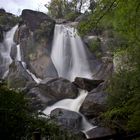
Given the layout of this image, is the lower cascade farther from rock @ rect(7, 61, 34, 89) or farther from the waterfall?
rock @ rect(7, 61, 34, 89)

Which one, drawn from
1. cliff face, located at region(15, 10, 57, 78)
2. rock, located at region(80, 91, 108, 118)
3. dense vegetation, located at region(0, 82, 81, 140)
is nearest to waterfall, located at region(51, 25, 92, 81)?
cliff face, located at region(15, 10, 57, 78)

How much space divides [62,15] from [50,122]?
3926 centimetres

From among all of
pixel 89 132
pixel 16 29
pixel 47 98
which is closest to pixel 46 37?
pixel 16 29

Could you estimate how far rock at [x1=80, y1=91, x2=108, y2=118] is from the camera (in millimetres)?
21781

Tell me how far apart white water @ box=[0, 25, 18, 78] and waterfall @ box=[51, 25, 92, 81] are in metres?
3.65

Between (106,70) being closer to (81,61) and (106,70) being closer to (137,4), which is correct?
(81,61)

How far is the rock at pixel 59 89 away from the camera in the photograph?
2530cm

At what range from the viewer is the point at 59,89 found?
25.5m

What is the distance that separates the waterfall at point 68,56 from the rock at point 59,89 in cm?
440

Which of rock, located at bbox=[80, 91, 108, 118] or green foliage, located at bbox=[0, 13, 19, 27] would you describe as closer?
rock, located at bbox=[80, 91, 108, 118]

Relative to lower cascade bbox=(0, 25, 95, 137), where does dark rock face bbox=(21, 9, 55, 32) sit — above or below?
above

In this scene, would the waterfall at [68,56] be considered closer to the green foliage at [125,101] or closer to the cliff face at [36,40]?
the cliff face at [36,40]

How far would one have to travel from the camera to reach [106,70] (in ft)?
94.1

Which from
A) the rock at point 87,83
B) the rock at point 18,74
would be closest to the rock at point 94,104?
the rock at point 87,83
